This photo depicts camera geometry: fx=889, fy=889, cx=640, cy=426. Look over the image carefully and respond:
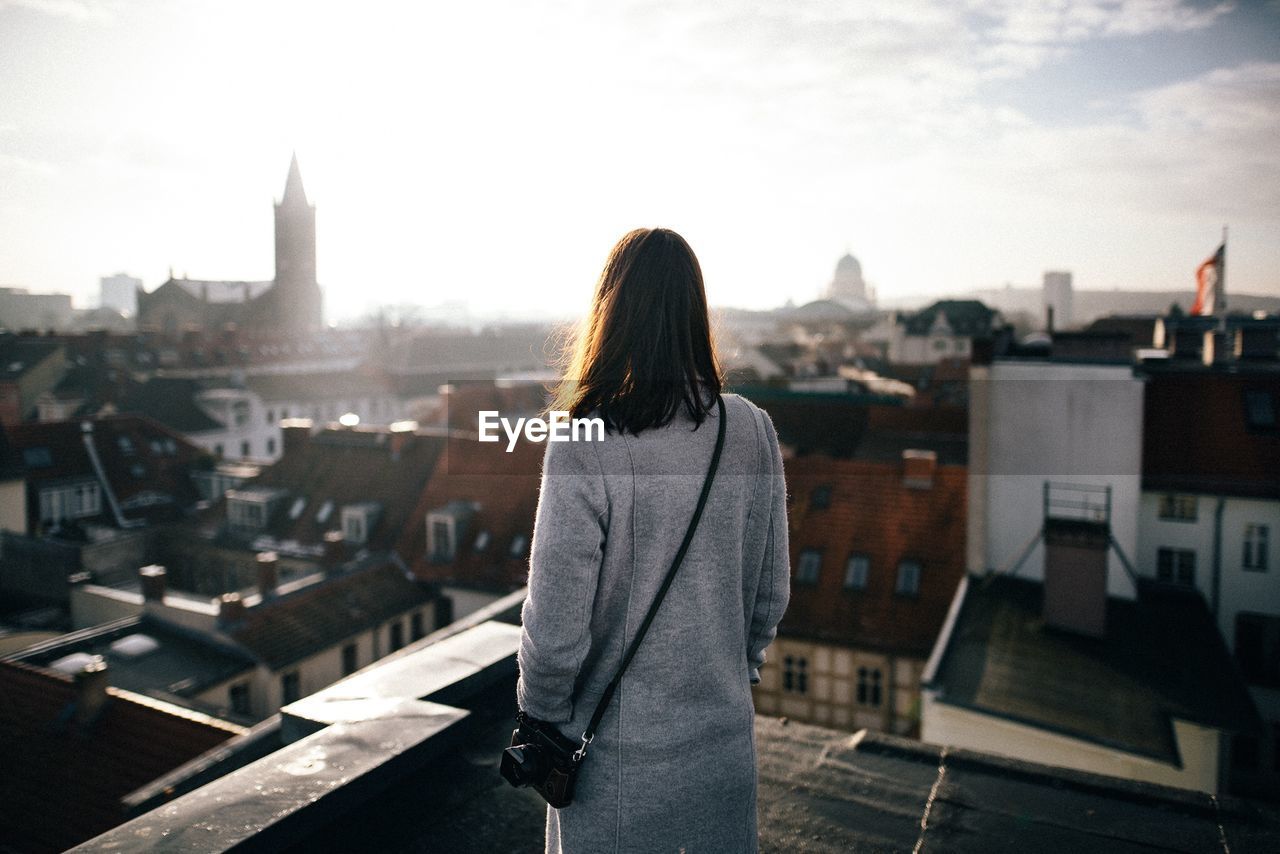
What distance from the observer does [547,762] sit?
1.92m

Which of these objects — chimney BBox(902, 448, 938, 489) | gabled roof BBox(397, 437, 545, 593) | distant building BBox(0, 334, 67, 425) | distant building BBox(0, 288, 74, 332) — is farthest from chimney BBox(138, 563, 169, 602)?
chimney BBox(902, 448, 938, 489)

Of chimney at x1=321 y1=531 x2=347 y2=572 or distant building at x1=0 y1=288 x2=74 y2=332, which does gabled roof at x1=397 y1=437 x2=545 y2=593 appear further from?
distant building at x1=0 y1=288 x2=74 y2=332

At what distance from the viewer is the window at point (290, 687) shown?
1452 cm

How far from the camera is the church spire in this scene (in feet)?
263

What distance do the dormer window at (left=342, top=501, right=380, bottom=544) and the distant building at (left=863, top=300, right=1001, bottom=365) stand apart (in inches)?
1907

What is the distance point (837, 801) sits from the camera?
11.1ft

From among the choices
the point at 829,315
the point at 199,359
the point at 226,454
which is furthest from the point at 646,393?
the point at 829,315

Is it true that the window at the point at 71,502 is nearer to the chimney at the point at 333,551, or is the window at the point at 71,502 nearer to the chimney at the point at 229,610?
the chimney at the point at 333,551

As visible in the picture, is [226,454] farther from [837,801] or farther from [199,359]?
[837,801]

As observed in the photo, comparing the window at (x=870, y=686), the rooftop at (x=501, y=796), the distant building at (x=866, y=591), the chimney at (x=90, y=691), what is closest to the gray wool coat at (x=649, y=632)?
the rooftop at (x=501, y=796)

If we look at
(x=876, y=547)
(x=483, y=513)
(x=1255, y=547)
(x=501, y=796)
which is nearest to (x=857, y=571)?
(x=876, y=547)

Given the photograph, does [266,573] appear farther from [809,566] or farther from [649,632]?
[649,632]

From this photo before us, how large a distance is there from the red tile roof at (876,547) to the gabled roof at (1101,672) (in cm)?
157

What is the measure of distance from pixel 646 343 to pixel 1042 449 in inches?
543
